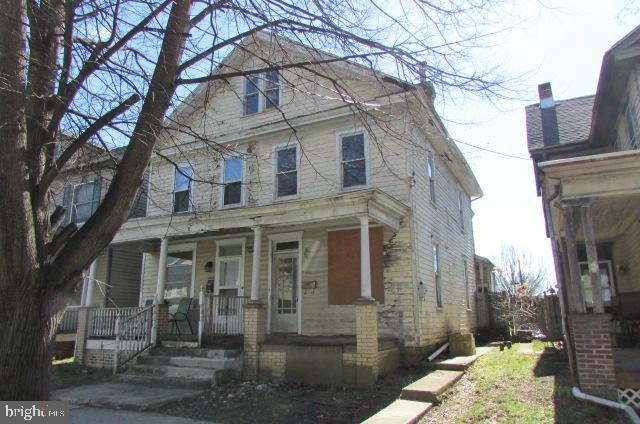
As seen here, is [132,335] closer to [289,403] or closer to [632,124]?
[289,403]

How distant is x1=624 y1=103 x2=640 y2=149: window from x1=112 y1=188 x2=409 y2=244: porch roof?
458cm

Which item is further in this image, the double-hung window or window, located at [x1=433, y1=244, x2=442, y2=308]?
the double-hung window

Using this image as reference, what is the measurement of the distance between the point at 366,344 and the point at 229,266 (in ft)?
19.3

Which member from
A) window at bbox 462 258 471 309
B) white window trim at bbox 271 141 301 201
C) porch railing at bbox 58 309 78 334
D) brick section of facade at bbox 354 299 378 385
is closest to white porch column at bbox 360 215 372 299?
brick section of facade at bbox 354 299 378 385

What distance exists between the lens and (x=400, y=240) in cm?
1116

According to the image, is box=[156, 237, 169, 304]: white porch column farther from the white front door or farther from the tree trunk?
the tree trunk

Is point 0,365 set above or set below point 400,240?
below

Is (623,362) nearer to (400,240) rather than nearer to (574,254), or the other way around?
(574,254)

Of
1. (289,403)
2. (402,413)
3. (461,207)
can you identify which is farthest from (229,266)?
(461,207)

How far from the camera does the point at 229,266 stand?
13.6 meters

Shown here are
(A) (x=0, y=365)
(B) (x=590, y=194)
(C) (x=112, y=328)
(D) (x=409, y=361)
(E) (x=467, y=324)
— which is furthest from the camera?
(E) (x=467, y=324)

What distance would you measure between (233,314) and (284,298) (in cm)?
139

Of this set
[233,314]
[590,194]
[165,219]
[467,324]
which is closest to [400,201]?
[590,194]

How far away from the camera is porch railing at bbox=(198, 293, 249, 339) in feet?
39.2
